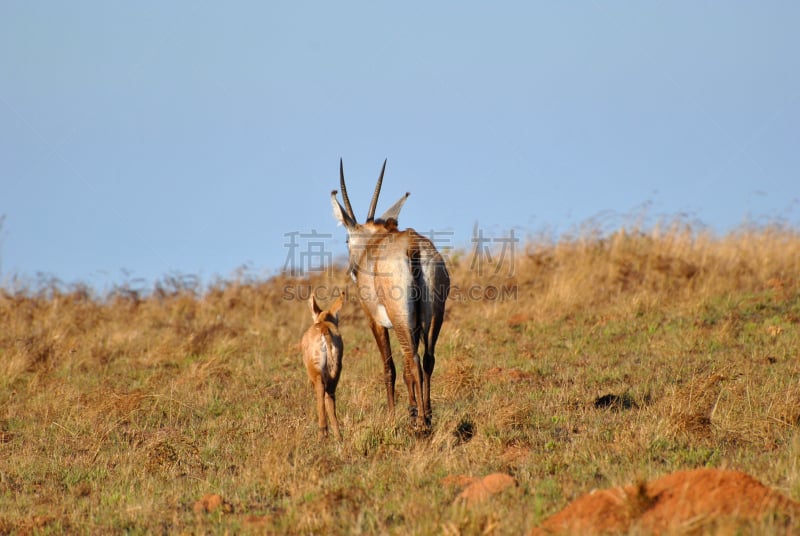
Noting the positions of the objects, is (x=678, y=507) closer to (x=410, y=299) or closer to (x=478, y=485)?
(x=478, y=485)

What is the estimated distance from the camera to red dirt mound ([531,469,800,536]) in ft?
15.0

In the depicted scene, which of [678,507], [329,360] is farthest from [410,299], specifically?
[678,507]

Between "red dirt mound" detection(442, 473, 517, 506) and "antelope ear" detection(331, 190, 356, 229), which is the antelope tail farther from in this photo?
"red dirt mound" detection(442, 473, 517, 506)

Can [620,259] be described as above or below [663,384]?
above

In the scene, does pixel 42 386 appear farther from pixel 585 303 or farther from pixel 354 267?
pixel 585 303

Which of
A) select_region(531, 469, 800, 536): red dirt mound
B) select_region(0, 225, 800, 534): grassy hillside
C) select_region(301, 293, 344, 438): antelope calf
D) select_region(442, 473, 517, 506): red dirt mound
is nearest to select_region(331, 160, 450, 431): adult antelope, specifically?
select_region(0, 225, 800, 534): grassy hillside

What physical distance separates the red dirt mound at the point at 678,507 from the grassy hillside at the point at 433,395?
0.44 metres

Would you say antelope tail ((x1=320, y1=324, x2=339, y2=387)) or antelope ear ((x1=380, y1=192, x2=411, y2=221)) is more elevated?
antelope ear ((x1=380, y1=192, x2=411, y2=221))

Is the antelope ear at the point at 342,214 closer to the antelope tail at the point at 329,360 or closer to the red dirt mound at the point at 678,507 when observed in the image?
the antelope tail at the point at 329,360

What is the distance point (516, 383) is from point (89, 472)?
5107 mm

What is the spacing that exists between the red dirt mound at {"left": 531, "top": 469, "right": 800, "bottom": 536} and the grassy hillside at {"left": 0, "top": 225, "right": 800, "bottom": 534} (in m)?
0.44

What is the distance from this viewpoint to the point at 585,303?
576 inches

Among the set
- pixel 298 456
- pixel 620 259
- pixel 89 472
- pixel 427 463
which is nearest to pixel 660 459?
pixel 427 463

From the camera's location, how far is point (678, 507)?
471 cm
